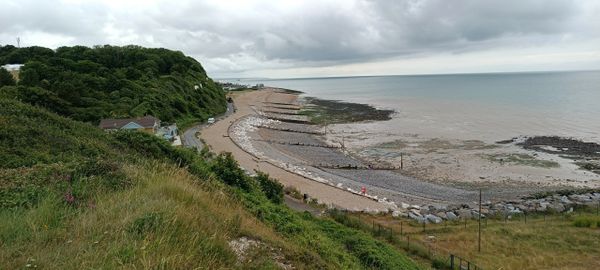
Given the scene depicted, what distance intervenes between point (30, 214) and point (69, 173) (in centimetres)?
235

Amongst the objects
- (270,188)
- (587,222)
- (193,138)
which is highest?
(270,188)

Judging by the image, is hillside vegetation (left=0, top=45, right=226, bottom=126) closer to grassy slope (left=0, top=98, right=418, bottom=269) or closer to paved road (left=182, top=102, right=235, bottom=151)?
paved road (left=182, top=102, right=235, bottom=151)

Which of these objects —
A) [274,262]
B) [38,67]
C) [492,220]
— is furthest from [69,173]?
[38,67]

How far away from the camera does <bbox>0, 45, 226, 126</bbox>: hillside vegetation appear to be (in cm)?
4122

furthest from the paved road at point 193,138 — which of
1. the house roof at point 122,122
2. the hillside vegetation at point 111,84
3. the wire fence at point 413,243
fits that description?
the wire fence at point 413,243

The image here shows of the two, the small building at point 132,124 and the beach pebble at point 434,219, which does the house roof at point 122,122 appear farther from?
the beach pebble at point 434,219

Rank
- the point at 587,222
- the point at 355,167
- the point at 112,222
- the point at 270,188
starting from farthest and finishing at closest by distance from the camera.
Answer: the point at 355,167 < the point at 587,222 < the point at 270,188 < the point at 112,222

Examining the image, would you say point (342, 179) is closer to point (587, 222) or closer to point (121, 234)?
point (587, 222)

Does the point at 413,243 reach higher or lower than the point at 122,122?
lower

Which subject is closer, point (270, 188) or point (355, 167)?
point (270, 188)

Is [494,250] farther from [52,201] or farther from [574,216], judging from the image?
[52,201]

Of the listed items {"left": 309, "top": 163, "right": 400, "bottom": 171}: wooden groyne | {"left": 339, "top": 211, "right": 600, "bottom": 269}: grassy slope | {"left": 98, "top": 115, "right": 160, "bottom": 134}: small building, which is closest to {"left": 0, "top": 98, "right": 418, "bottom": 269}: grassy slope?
{"left": 339, "top": 211, "right": 600, "bottom": 269}: grassy slope

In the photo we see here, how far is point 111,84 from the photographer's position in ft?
183

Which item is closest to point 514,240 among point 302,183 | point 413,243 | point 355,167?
point 413,243
